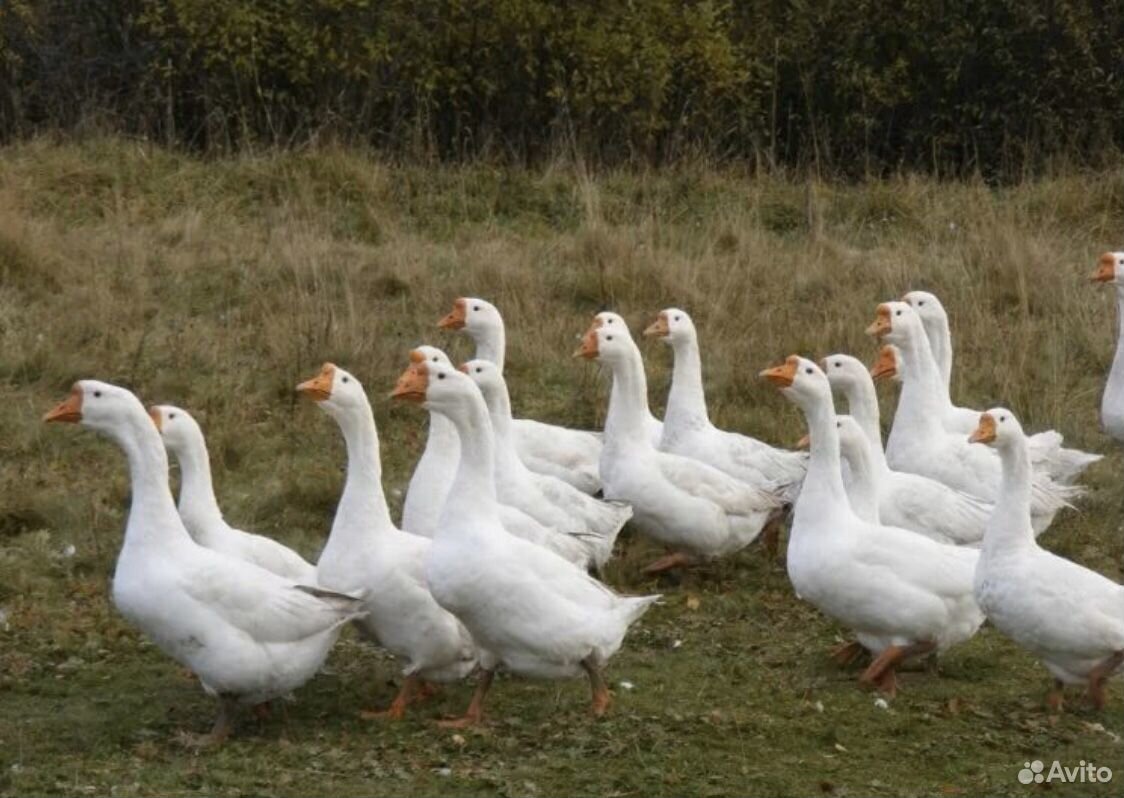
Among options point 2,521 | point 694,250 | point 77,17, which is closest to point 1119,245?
point 694,250

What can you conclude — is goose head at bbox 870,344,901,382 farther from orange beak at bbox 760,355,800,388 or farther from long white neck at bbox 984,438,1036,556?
long white neck at bbox 984,438,1036,556

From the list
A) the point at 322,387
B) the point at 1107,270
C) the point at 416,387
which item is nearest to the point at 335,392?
the point at 322,387

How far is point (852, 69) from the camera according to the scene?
68.3ft

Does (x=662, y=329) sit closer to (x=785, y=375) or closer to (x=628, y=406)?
(x=628, y=406)

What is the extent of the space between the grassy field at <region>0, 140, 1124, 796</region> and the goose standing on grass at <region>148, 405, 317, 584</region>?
54 cm

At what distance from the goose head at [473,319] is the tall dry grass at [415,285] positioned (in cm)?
94

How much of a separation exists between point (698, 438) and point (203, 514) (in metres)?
3.16

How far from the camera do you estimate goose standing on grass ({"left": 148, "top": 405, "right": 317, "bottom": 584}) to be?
341 inches

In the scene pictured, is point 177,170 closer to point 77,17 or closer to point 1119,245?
point 77,17

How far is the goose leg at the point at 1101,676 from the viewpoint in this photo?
26.8ft

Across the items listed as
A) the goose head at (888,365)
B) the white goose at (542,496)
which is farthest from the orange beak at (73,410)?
the goose head at (888,365)

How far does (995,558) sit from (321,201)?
9.18m

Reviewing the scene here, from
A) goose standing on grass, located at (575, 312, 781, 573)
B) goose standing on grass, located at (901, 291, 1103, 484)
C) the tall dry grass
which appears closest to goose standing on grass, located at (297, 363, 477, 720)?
goose standing on grass, located at (575, 312, 781, 573)

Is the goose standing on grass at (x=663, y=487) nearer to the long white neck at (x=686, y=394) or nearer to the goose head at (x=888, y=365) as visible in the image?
the long white neck at (x=686, y=394)
